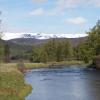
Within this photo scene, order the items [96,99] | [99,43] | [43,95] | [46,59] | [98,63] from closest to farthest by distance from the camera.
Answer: [96,99] < [43,95] < [98,63] < [99,43] < [46,59]

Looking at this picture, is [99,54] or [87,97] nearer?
[87,97]

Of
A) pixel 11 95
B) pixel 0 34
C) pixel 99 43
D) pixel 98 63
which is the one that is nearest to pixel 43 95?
pixel 11 95

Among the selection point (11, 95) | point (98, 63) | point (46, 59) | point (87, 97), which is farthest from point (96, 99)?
point (46, 59)

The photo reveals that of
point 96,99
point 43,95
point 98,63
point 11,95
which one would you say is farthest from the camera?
point 98,63

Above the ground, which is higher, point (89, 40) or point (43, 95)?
point (89, 40)

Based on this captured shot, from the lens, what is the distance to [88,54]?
16612 centimetres

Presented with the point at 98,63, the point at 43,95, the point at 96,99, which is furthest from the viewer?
the point at 98,63

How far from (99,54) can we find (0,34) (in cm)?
9161

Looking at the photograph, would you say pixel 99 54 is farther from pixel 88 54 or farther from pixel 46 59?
pixel 46 59

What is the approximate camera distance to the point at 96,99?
5122cm

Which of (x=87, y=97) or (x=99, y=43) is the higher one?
(x=99, y=43)

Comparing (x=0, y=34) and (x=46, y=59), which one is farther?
(x=46, y=59)

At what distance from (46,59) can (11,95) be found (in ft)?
493

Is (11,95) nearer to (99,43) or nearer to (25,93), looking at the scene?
(25,93)
